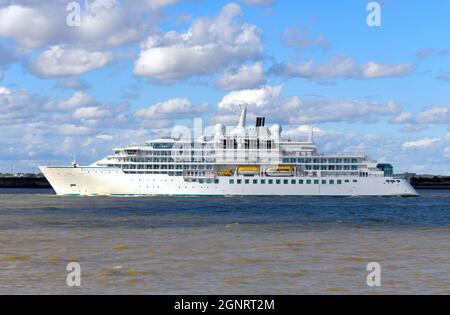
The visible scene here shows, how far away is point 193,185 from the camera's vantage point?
113812 mm

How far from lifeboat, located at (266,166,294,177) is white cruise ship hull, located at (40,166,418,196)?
175cm

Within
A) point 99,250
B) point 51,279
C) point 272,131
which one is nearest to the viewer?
point 51,279

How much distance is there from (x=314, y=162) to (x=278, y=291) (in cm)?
9983

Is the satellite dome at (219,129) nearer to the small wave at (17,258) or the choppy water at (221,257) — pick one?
the choppy water at (221,257)

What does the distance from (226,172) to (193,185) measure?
657cm

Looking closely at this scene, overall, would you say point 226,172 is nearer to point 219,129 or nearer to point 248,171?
point 248,171

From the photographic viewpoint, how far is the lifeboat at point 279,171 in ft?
385

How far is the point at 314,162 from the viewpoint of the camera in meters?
120

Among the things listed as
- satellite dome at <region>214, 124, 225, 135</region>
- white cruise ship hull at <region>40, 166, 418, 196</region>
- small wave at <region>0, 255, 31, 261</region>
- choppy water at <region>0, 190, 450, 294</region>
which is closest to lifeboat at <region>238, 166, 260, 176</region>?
white cruise ship hull at <region>40, 166, 418, 196</region>

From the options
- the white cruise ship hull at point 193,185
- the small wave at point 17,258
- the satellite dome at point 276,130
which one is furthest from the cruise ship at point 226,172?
the small wave at point 17,258

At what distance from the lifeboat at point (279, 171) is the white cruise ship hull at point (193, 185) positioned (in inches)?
69.0

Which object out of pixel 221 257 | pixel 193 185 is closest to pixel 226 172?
pixel 193 185

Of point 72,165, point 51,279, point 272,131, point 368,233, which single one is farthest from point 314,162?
point 51,279
